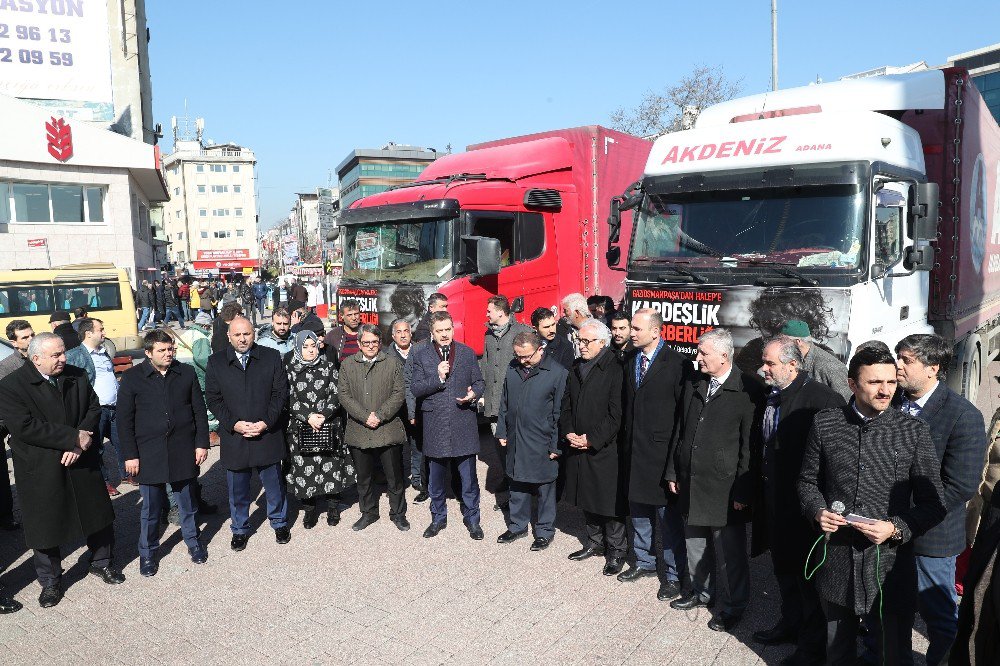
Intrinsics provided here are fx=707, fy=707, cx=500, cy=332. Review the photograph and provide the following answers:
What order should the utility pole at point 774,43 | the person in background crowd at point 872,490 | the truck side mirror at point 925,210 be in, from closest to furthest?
1. the person in background crowd at point 872,490
2. the truck side mirror at point 925,210
3. the utility pole at point 774,43

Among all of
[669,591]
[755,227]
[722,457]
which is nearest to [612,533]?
[669,591]

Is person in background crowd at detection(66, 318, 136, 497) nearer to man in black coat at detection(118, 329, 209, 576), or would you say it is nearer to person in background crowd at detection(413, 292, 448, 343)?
man in black coat at detection(118, 329, 209, 576)

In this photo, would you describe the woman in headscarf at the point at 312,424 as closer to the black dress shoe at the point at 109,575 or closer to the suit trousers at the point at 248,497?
the suit trousers at the point at 248,497

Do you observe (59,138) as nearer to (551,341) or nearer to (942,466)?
(551,341)

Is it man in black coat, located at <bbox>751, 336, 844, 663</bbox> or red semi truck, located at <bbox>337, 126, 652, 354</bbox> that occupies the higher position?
red semi truck, located at <bbox>337, 126, 652, 354</bbox>

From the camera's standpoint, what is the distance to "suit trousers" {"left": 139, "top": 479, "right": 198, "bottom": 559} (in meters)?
5.51

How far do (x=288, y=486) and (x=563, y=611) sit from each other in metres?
2.88

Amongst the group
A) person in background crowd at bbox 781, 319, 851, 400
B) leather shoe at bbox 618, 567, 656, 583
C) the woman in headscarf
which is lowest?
leather shoe at bbox 618, 567, 656, 583

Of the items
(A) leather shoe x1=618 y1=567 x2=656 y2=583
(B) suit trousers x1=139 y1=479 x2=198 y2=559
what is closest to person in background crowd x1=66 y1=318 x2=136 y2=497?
(B) suit trousers x1=139 y1=479 x2=198 y2=559

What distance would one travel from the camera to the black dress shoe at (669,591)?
4856 mm

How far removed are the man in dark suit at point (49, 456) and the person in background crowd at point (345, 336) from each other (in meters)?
2.78

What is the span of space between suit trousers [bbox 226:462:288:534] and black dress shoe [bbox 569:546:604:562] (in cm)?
252

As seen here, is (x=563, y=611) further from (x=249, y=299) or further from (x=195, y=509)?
(x=249, y=299)

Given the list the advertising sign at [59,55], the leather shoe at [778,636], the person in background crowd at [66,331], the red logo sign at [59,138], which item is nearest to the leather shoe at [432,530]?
the leather shoe at [778,636]
